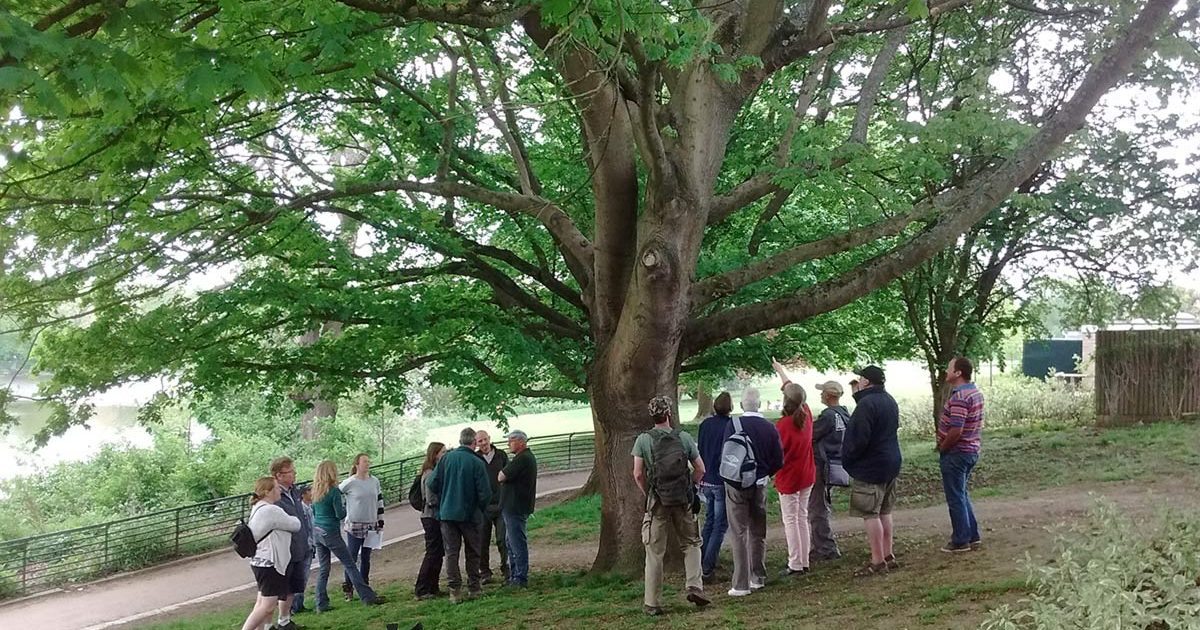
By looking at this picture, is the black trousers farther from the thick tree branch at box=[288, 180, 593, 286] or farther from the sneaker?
the sneaker

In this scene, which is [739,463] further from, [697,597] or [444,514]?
[444,514]

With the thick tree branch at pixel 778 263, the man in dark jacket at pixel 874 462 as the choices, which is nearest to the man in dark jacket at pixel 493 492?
the thick tree branch at pixel 778 263

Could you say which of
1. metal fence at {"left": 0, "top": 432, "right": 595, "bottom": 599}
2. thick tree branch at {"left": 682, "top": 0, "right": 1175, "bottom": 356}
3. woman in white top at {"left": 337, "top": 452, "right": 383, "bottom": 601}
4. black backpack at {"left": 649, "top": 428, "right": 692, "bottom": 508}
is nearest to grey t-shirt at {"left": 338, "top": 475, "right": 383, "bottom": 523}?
woman in white top at {"left": 337, "top": 452, "right": 383, "bottom": 601}

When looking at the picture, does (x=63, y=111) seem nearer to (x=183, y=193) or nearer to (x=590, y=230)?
(x=183, y=193)

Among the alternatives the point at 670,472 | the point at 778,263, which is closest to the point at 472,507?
the point at 670,472

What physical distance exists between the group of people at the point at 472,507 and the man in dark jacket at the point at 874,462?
3587mm

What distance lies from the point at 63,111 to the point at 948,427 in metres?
6.72

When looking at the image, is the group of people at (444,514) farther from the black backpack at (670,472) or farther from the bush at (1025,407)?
the bush at (1025,407)

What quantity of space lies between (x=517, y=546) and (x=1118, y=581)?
646 centimetres

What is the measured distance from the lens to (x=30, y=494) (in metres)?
21.5

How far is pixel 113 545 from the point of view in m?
16.0

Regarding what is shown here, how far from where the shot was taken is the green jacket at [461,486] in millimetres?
9211

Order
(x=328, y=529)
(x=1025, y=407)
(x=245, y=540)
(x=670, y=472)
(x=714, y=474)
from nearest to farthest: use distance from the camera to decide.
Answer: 1. (x=670, y=472)
2. (x=245, y=540)
3. (x=714, y=474)
4. (x=328, y=529)
5. (x=1025, y=407)

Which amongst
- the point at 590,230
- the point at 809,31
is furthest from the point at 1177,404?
the point at 809,31
